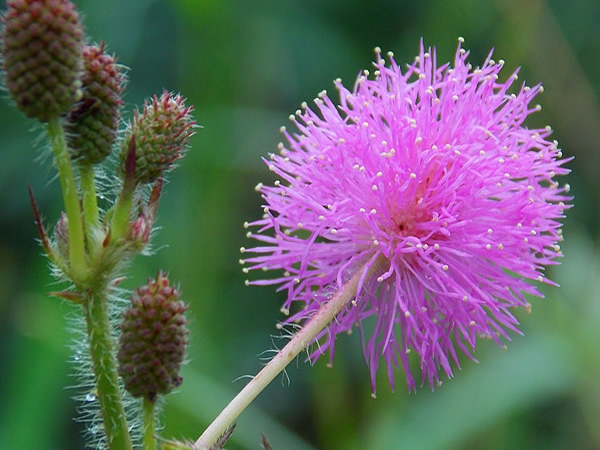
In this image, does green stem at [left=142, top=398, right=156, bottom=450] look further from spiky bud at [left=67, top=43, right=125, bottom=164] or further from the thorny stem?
spiky bud at [left=67, top=43, right=125, bottom=164]

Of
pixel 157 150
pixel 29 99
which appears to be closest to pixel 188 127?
pixel 157 150

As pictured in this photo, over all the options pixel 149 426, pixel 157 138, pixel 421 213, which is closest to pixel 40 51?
pixel 157 138

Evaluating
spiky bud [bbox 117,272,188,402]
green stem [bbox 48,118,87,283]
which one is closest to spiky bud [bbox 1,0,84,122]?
green stem [bbox 48,118,87,283]

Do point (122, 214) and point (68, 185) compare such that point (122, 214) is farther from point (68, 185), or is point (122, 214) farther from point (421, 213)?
point (421, 213)

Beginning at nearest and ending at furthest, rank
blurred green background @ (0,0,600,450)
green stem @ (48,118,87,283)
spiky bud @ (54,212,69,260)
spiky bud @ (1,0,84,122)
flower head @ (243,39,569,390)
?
spiky bud @ (1,0,84,122)
green stem @ (48,118,87,283)
spiky bud @ (54,212,69,260)
flower head @ (243,39,569,390)
blurred green background @ (0,0,600,450)

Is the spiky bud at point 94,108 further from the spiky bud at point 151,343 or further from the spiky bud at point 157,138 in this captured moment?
the spiky bud at point 151,343

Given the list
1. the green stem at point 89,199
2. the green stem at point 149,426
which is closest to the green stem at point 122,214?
the green stem at point 89,199
